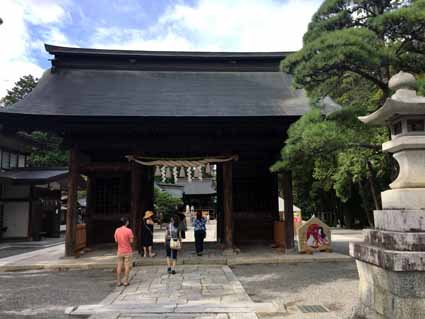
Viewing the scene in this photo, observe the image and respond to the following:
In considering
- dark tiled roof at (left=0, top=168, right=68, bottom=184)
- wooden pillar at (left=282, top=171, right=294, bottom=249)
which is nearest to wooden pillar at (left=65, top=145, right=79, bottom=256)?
wooden pillar at (left=282, top=171, right=294, bottom=249)

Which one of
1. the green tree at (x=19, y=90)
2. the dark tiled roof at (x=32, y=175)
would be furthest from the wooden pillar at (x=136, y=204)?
the green tree at (x=19, y=90)

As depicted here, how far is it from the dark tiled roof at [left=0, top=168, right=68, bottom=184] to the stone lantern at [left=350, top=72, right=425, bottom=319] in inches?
726

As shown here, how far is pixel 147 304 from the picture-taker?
6.10 metres

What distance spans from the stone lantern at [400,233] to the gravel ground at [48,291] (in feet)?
15.9

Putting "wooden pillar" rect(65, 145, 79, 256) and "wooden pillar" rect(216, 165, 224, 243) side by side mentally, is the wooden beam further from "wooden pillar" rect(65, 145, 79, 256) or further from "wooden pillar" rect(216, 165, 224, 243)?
"wooden pillar" rect(216, 165, 224, 243)

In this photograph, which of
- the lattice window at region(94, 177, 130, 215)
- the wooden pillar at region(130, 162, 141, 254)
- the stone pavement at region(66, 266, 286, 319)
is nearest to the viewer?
the stone pavement at region(66, 266, 286, 319)

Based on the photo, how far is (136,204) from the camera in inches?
450

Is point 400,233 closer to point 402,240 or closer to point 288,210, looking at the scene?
point 402,240

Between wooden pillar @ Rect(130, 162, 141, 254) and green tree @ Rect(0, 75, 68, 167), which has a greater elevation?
green tree @ Rect(0, 75, 68, 167)

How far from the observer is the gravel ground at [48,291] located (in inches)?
239

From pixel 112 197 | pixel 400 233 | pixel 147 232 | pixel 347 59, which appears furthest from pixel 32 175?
pixel 400 233

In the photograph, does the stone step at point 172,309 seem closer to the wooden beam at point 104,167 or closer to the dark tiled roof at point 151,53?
the wooden beam at point 104,167

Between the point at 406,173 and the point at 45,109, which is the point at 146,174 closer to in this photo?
the point at 45,109

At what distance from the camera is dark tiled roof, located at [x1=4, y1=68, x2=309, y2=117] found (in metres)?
11.0
